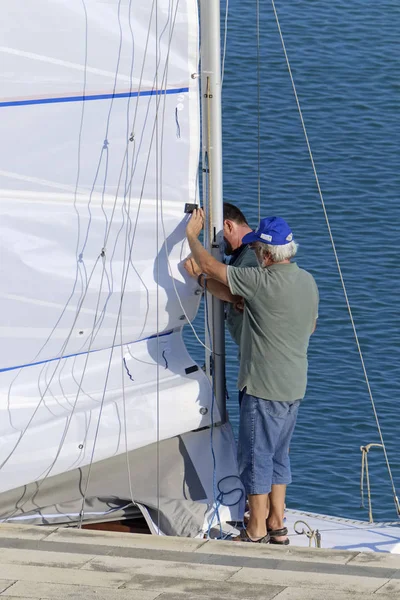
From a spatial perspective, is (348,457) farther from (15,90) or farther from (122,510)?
(15,90)

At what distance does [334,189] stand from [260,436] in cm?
820

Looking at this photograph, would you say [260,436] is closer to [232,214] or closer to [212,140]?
[232,214]

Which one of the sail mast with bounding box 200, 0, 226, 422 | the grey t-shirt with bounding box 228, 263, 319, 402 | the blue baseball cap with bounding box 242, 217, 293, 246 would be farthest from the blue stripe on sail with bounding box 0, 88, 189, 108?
the grey t-shirt with bounding box 228, 263, 319, 402

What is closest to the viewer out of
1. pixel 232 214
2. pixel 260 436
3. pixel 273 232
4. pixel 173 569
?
pixel 173 569

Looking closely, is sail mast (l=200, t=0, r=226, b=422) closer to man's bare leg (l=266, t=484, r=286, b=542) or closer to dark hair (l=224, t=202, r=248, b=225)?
dark hair (l=224, t=202, r=248, b=225)

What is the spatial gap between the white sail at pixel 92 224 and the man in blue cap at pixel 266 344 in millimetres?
344

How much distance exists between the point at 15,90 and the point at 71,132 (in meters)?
0.30

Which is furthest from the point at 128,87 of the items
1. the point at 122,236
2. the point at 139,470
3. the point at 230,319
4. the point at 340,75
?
the point at 340,75

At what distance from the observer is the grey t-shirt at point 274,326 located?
5.35m

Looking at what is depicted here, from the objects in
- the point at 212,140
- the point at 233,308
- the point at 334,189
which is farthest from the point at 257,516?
the point at 334,189

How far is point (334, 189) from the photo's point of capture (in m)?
13.4

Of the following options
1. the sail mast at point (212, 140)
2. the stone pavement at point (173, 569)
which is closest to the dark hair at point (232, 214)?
the sail mast at point (212, 140)

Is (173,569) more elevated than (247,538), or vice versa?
(247,538)

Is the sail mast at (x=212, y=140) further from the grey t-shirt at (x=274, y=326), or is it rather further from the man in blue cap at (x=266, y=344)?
the grey t-shirt at (x=274, y=326)
